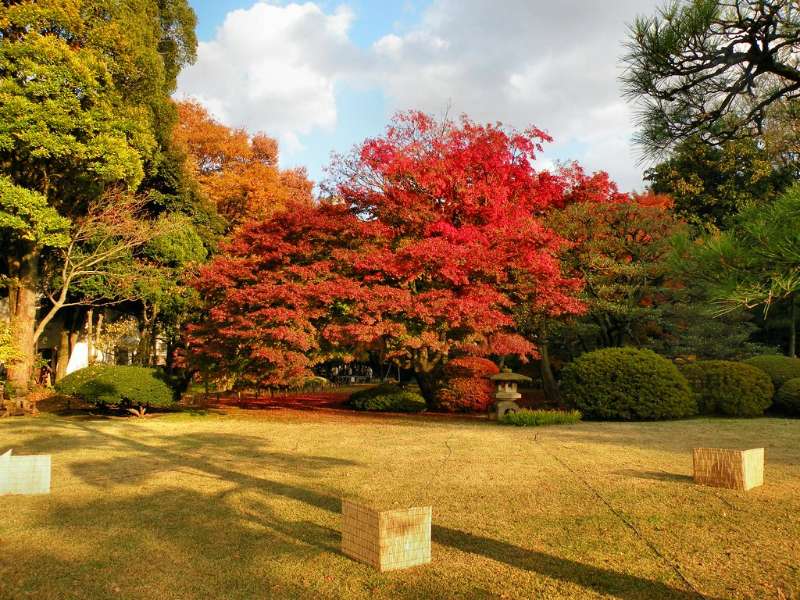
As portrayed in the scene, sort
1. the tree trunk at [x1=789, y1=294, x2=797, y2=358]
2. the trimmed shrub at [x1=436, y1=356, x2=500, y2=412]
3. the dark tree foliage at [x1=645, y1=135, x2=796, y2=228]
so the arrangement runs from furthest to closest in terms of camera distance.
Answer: the tree trunk at [x1=789, y1=294, x2=797, y2=358] → the dark tree foliage at [x1=645, y1=135, x2=796, y2=228] → the trimmed shrub at [x1=436, y1=356, x2=500, y2=412]

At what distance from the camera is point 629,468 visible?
731 cm

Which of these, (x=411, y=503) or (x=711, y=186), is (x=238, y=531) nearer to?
(x=411, y=503)

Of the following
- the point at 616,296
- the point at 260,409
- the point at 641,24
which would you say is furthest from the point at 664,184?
the point at 641,24

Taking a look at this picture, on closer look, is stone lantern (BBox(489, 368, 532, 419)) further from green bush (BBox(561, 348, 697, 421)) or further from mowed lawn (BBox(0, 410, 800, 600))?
mowed lawn (BBox(0, 410, 800, 600))

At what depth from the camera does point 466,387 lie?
15102 millimetres

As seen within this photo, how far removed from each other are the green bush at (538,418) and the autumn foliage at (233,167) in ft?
52.9

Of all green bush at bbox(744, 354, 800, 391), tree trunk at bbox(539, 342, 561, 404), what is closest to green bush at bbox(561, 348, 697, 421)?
green bush at bbox(744, 354, 800, 391)

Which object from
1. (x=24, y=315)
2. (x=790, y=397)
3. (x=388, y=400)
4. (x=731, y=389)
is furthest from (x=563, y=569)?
(x=24, y=315)

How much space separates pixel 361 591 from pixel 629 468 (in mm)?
4751

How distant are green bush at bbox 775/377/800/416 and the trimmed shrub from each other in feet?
21.6

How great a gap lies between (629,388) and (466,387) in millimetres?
3935

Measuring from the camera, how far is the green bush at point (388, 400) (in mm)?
15922

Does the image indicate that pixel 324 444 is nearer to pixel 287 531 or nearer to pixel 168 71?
pixel 287 531

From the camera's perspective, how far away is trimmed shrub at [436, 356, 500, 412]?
15.1 meters
